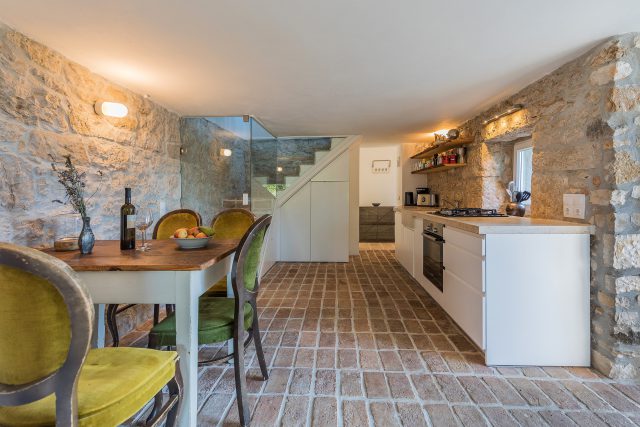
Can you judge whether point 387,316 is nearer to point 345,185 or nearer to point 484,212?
point 484,212

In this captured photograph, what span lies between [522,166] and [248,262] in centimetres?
304

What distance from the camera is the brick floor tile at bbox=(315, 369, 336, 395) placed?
171 cm

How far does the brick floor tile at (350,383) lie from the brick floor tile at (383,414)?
0.13m

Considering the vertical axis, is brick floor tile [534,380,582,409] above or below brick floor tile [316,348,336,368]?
below

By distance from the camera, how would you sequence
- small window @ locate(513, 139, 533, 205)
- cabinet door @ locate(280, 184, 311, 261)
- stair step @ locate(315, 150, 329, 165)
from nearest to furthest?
small window @ locate(513, 139, 533, 205), stair step @ locate(315, 150, 329, 165), cabinet door @ locate(280, 184, 311, 261)

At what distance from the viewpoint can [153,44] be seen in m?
1.82

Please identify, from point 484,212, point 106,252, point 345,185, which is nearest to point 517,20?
point 484,212

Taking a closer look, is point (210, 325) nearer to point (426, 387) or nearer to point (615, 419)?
point (426, 387)

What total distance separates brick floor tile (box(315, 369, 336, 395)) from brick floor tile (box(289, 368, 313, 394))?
0.15 feet

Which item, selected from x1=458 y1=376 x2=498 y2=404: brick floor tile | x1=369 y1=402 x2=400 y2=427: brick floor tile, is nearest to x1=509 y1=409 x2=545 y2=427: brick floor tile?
x1=458 y1=376 x2=498 y2=404: brick floor tile

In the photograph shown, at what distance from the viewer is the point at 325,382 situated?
5.84 ft

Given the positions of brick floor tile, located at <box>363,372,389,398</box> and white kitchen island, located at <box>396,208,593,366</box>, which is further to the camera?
white kitchen island, located at <box>396,208,593,366</box>

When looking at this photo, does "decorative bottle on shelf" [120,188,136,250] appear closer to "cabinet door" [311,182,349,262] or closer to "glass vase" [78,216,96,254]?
"glass vase" [78,216,96,254]

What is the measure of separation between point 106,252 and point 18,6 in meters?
1.29
